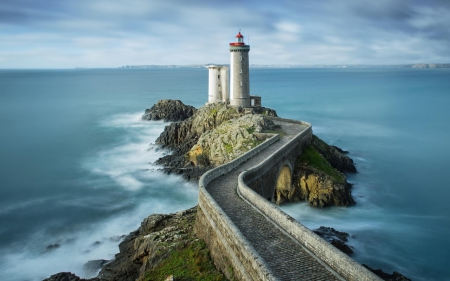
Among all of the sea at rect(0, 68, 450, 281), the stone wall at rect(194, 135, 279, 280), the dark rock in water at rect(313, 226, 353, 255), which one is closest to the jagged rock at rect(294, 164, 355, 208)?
the sea at rect(0, 68, 450, 281)

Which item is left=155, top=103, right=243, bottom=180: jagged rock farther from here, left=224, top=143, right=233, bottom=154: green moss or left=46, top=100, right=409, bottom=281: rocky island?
left=224, top=143, right=233, bottom=154: green moss

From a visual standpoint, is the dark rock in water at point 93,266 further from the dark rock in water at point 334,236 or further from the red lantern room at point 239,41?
the red lantern room at point 239,41

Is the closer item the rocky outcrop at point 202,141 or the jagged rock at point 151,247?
the jagged rock at point 151,247

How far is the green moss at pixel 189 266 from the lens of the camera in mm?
12973

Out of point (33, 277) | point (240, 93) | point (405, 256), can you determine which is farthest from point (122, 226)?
point (240, 93)

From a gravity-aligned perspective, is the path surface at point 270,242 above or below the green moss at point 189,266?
above

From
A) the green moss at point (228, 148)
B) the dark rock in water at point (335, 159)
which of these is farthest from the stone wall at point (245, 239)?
the dark rock in water at point (335, 159)

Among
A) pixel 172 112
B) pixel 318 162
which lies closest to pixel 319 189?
pixel 318 162

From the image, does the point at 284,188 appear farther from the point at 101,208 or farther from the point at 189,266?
the point at 189,266

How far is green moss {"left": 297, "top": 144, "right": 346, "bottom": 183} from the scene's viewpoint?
26628 millimetres

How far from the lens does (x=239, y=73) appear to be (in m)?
39.6

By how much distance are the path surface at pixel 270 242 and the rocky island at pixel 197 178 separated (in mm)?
1721

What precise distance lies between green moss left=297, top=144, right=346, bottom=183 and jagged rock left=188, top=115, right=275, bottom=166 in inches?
135

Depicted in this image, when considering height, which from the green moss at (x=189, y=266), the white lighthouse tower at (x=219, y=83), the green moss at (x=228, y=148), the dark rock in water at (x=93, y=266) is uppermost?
the white lighthouse tower at (x=219, y=83)
